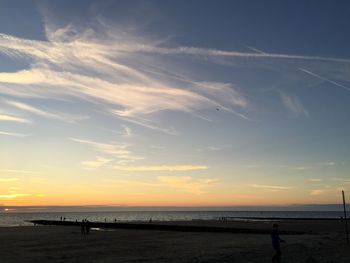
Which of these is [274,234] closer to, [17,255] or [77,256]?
[77,256]

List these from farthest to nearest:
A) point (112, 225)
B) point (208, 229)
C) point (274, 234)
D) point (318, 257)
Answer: point (112, 225), point (208, 229), point (318, 257), point (274, 234)

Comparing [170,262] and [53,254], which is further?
[53,254]

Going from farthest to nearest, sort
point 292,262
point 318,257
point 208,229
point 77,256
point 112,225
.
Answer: point 112,225
point 208,229
point 77,256
point 318,257
point 292,262

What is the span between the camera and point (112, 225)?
82.7m

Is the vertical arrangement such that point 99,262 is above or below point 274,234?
below

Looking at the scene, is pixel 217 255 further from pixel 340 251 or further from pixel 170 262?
pixel 340 251

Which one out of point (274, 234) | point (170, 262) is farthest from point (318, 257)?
point (170, 262)

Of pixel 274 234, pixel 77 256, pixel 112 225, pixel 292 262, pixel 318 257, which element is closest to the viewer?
pixel 274 234

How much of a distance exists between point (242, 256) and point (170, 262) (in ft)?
15.9

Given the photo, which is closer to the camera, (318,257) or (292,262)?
(292,262)

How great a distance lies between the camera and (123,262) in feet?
78.3

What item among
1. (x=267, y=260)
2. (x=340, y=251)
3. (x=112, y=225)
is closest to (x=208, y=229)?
(x=112, y=225)

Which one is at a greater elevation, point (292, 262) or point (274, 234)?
point (274, 234)

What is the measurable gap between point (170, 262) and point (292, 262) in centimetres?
637
